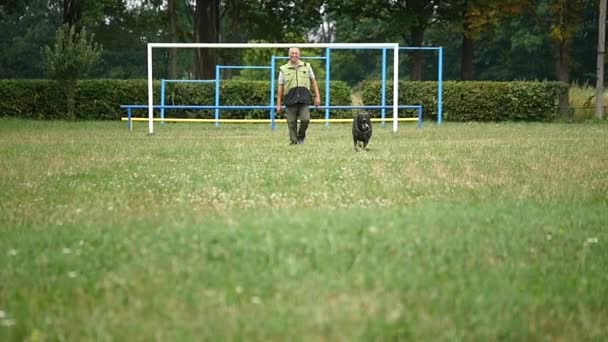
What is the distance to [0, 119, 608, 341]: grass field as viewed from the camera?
4.21 meters

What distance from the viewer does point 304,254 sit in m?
5.67

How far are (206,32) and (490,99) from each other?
43.2 ft

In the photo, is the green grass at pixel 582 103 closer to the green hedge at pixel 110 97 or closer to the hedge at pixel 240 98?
the hedge at pixel 240 98

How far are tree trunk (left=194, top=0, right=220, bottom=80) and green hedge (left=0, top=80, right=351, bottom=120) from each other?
5.60 meters

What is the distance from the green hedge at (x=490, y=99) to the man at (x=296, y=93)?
1421 centimetres

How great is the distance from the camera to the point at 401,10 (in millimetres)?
40906

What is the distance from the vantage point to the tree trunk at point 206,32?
1516 inches

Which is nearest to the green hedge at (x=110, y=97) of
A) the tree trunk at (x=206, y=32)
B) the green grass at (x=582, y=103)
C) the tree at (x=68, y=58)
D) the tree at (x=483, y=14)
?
the tree at (x=68, y=58)

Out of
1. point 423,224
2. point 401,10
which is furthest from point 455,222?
point 401,10

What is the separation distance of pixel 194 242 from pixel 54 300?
5.07 feet

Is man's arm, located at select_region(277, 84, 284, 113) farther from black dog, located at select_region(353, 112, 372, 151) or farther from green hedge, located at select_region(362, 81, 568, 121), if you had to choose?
green hedge, located at select_region(362, 81, 568, 121)

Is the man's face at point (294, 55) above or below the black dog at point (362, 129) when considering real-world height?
above

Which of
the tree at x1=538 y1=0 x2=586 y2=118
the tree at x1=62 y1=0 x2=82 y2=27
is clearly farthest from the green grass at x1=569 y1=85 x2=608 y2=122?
the tree at x1=62 y1=0 x2=82 y2=27

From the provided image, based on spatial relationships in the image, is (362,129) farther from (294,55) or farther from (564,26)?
(564,26)
